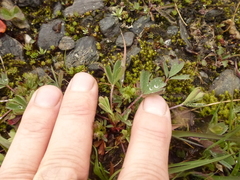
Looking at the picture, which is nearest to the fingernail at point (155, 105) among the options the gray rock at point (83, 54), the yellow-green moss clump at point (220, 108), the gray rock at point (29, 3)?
the yellow-green moss clump at point (220, 108)

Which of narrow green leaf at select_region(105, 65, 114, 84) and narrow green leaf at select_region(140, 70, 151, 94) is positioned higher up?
narrow green leaf at select_region(105, 65, 114, 84)

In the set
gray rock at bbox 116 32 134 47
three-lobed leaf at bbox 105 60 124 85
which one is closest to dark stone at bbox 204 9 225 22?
gray rock at bbox 116 32 134 47

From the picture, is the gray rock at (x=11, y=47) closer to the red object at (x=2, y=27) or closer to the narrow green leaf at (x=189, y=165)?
A: the red object at (x=2, y=27)

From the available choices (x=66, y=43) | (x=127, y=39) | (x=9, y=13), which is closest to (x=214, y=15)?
(x=127, y=39)

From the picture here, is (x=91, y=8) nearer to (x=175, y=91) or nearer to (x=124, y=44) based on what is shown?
(x=124, y=44)

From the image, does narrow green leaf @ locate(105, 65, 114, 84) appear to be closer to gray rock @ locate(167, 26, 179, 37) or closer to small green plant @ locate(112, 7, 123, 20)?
small green plant @ locate(112, 7, 123, 20)
